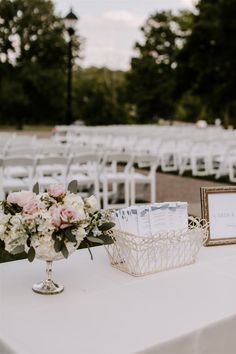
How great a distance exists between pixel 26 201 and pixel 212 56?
3312 centimetres

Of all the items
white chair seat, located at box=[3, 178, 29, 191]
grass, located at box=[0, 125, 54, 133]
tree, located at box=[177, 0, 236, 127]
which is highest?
tree, located at box=[177, 0, 236, 127]

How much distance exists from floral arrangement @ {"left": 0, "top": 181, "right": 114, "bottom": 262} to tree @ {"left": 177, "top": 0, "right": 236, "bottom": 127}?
31.6 m

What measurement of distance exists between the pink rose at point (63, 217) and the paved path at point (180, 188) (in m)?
6.23

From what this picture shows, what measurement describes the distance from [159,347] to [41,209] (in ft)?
2.14

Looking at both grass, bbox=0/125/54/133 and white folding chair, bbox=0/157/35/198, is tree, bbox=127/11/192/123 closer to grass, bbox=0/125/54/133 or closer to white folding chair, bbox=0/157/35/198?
grass, bbox=0/125/54/133

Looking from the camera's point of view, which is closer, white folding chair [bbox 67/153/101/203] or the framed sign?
the framed sign

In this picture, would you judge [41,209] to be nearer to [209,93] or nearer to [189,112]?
[209,93]

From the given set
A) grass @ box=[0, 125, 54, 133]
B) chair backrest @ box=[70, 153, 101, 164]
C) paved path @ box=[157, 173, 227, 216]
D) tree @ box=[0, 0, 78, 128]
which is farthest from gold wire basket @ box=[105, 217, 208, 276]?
grass @ box=[0, 125, 54, 133]

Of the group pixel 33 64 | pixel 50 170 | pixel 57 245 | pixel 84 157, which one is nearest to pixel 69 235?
pixel 57 245

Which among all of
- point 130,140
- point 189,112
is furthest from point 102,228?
point 189,112

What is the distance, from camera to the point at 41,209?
2035mm

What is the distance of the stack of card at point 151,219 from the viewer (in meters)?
2.40

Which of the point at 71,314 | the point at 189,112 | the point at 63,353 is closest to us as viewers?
the point at 63,353

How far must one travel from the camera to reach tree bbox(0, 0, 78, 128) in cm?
4409
